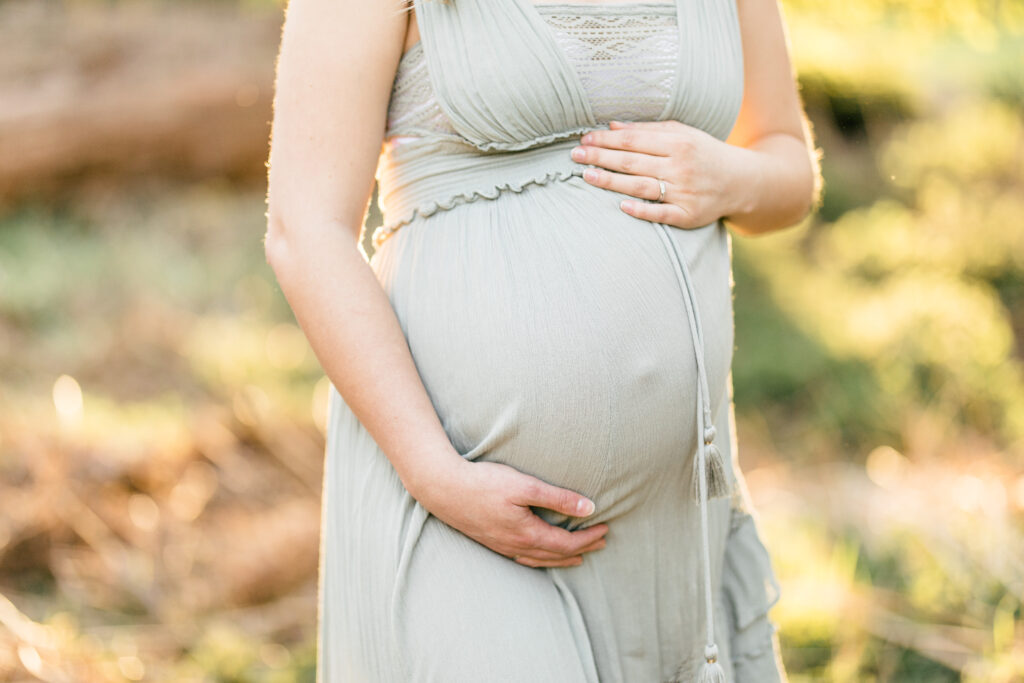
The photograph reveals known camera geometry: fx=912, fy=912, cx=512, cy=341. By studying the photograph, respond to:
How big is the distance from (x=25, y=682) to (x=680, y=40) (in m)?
2.44

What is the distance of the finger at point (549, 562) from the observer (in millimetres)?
1326

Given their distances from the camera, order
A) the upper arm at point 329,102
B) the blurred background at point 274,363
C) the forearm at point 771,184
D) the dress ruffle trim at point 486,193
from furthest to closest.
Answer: the blurred background at point 274,363 < the forearm at point 771,184 < the dress ruffle trim at point 486,193 < the upper arm at point 329,102

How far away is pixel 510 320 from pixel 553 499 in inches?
10.3

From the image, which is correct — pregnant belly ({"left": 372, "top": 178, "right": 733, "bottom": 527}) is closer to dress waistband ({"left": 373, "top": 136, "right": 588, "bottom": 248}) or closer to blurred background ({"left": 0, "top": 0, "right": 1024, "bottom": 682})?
dress waistband ({"left": 373, "top": 136, "right": 588, "bottom": 248})

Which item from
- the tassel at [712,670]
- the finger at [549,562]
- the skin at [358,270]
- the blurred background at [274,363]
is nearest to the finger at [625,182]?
the skin at [358,270]

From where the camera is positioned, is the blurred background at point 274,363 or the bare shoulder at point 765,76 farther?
the blurred background at point 274,363

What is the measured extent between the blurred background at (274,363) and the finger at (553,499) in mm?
1734

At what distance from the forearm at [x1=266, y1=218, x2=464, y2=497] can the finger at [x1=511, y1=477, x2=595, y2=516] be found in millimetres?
109

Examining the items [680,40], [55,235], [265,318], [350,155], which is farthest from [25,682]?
[55,235]

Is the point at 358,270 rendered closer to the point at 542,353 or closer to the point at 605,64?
the point at 542,353

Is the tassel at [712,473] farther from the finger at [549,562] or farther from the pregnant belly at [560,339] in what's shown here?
the finger at [549,562]

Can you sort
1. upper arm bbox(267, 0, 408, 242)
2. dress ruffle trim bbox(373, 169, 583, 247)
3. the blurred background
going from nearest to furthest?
upper arm bbox(267, 0, 408, 242)
dress ruffle trim bbox(373, 169, 583, 247)
the blurred background


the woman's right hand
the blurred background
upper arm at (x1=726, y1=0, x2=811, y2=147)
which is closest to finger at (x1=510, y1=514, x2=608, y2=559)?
the woman's right hand

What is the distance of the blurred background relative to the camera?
294 centimetres
